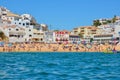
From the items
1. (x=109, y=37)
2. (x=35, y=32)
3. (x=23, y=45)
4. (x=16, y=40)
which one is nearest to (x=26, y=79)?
(x=23, y=45)

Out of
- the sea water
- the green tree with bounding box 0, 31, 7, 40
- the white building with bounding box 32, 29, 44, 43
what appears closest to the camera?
the sea water

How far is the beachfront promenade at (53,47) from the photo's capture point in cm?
12725

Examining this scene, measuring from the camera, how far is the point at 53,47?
133m

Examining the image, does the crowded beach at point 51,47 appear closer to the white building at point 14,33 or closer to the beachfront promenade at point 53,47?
the beachfront promenade at point 53,47

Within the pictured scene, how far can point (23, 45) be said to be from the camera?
128 meters

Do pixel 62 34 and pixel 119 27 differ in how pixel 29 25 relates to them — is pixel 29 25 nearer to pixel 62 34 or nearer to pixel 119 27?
pixel 62 34

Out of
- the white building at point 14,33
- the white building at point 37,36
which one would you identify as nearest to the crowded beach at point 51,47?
the white building at point 14,33

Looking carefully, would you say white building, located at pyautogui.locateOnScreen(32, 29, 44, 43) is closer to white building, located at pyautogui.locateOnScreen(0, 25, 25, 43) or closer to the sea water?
white building, located at pyautogui.locateOnScreen(0, 25, 25, 43)

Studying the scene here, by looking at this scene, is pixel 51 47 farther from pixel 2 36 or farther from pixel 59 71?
pixel 59 71

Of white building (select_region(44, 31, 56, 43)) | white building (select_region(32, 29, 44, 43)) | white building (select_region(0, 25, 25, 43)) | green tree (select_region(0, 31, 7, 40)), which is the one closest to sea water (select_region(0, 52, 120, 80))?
green tree (select_region(0, 31, 7, 40))

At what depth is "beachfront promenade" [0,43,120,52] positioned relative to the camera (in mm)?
127250

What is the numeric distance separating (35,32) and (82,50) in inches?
923

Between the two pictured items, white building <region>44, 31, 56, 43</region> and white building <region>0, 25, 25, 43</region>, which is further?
white building <region>44, 31, 56, 43</region>

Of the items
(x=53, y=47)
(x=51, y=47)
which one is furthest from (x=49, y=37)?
(x=53, y=47)
